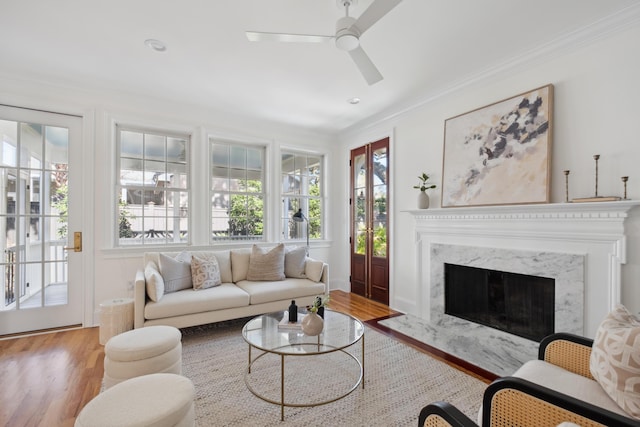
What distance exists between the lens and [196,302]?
3049 mm

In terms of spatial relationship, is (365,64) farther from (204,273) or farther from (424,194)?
(204,273)

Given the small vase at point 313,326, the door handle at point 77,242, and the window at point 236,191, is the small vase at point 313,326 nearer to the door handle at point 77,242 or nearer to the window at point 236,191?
the window at point 236,191

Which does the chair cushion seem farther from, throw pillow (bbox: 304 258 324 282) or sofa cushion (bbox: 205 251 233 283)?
throw pillow (bbox: 304 258 324 282)


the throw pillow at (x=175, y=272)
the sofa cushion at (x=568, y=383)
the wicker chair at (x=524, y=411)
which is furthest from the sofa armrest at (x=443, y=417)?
the throw pillow at (x=175, y=272)

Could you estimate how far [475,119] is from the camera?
330 cm

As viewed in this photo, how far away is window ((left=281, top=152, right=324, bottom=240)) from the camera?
16.9ft

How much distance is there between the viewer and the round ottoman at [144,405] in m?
1.28

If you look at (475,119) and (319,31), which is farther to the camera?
(475,119)

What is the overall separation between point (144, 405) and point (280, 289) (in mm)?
2211

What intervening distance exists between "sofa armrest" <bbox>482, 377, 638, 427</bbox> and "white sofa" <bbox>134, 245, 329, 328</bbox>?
2509 millimetres

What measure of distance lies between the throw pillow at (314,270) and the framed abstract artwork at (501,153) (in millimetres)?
1720

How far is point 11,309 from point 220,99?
10.8 ft

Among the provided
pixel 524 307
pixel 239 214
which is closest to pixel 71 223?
pixel 239 214

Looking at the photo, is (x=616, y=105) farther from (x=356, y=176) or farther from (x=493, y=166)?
(x=356, y=176)
